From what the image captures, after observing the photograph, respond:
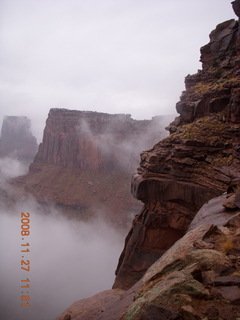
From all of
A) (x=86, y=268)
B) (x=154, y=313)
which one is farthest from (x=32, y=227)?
(x=154, y=313)

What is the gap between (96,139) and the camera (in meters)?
86.4

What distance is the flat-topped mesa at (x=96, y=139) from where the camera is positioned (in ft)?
279

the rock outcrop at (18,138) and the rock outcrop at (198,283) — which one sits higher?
the rock outcrop at (18,138)

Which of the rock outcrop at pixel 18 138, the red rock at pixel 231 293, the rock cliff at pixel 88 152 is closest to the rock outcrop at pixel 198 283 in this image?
the red rock at pixel 231 293

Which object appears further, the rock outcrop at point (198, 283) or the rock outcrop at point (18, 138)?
the rock outcrop at point (18, 138)

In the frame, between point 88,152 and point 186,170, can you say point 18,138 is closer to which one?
point 88,152

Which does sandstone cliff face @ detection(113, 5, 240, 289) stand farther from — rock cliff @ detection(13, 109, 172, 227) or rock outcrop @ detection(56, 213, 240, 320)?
rock cliff @ detection(13, 109, 172, 227)

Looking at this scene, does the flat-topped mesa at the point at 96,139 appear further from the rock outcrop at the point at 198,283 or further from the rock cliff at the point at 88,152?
the rock outcrop at the point at 198,283

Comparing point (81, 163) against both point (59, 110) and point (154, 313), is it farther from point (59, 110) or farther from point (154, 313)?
point (154, 313)

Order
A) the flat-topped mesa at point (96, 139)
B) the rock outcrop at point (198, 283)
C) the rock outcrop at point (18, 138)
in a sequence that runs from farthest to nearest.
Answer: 1. the rock outcrop at point (18, 138)
2. the flat-topped mesa at point (96, 139)
3. the rock outcrop at point (198, 283)

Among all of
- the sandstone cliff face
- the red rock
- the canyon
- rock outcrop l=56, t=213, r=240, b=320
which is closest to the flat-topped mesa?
the canyon

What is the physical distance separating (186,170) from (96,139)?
72.0 meters

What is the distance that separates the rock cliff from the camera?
78.8 meters

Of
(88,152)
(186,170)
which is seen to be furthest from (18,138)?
(186,170)
